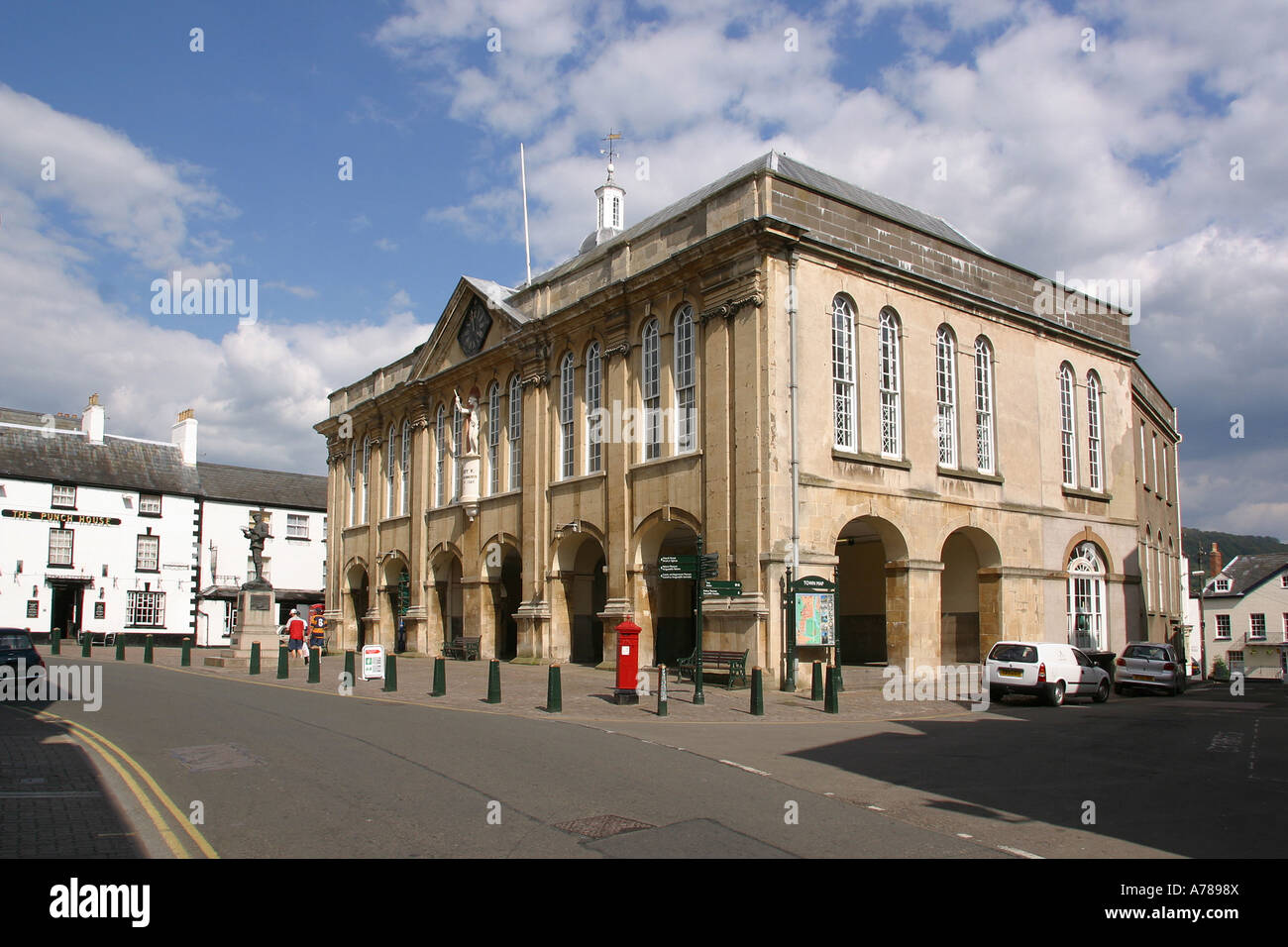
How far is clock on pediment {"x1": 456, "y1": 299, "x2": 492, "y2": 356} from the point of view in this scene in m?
32.7

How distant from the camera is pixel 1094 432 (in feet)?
100

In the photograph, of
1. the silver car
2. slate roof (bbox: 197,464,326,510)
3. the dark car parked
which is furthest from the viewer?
slate roof (bbox: 197,464,326,510)

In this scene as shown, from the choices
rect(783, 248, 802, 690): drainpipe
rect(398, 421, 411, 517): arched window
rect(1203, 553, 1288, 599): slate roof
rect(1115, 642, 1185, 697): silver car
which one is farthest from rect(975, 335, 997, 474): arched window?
rect(1203, 553, 1288, 599): slate roof

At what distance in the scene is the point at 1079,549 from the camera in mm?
29156

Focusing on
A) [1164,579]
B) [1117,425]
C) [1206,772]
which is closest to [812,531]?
[1206,772]

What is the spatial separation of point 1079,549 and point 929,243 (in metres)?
10.1

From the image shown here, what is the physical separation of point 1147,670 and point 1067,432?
24.0 feet

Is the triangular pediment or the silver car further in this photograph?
the triangular pediment

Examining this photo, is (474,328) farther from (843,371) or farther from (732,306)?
(843,371)

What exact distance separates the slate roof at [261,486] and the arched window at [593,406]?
3137 centimetres

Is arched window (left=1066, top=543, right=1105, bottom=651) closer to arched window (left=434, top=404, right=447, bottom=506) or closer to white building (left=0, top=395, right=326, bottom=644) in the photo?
arched window (left=434, top=404, right=447, bottom=506)

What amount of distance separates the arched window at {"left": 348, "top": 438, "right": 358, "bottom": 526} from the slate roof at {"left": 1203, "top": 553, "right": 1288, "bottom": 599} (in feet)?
168
